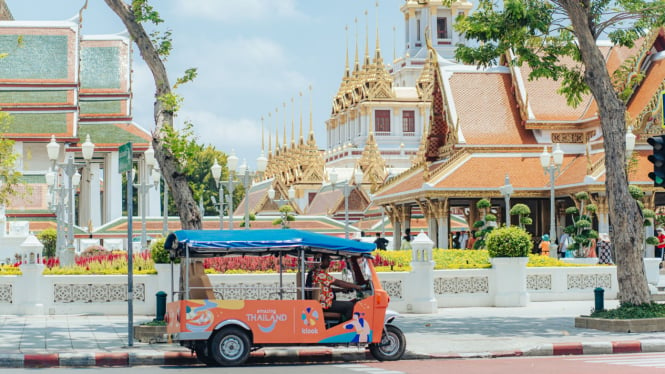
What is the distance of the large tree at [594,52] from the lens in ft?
63.1

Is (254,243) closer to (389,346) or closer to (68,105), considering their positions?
(389,346)

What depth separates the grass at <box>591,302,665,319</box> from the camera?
18594mm

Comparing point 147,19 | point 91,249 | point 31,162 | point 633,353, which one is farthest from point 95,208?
point 633,353

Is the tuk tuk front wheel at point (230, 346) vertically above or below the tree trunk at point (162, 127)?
below

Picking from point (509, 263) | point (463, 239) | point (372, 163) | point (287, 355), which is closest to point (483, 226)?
point (463, 239)

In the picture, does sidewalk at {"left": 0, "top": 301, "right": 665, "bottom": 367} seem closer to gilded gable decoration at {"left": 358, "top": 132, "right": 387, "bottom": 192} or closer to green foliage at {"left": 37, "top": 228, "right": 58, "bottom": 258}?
green foliage at {"left": 37, "top": 228, "right": 58, "bottom": 258}

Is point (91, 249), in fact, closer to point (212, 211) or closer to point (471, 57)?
point (471, 57)

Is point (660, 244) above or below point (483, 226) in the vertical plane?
below

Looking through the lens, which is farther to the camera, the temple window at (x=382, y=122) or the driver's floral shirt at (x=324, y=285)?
the temple window at (x=382, y=122)

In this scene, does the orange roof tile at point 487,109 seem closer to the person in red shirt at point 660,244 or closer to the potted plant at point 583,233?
the person in red shirt at point 660,244

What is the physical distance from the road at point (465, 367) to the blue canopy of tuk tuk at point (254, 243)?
152 cm

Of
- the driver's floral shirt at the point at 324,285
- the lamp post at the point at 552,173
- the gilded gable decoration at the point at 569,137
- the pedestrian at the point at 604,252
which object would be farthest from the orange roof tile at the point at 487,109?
the driver's floral shirt at the point at 324,285

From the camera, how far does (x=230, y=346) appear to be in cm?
1497

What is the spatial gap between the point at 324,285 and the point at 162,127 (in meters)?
4.73
